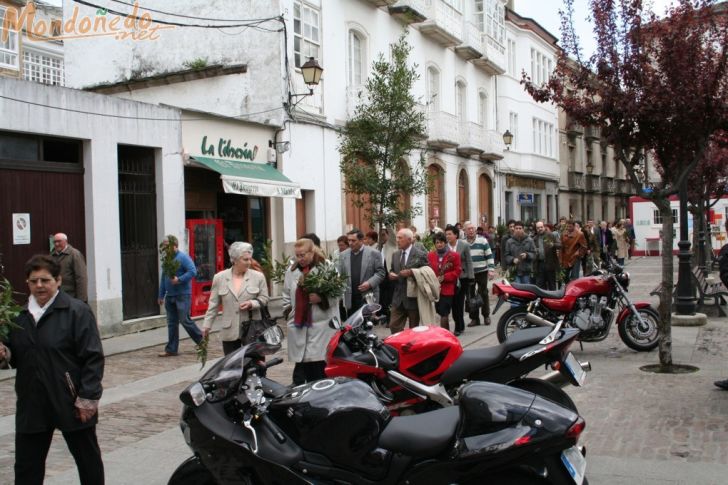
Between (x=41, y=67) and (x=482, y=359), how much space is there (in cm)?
2751

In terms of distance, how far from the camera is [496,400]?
362 cm

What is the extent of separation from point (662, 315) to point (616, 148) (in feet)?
7.05

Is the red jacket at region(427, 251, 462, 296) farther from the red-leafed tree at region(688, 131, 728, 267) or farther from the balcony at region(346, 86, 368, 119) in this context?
the red-leafed tree at region(688, 131, 728, 267)

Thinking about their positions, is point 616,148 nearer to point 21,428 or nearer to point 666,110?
point 666,110

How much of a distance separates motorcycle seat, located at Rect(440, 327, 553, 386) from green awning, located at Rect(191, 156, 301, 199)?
10.1m

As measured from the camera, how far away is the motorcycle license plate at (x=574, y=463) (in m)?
3.53

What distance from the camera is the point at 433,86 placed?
88.1ft

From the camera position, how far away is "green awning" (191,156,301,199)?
1529 cm

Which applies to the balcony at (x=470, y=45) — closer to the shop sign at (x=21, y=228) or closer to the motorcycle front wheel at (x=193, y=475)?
the shop sign at (x=21, y=228)

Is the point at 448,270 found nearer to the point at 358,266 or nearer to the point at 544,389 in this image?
the point at 358,266

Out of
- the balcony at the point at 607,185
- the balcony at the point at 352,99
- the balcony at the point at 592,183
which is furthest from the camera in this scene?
the balcony at the point at 607,185

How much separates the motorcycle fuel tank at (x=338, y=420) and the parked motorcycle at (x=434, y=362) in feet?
5.60

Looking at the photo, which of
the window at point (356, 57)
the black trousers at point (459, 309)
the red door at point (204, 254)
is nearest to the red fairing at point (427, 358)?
the black trousers at point (459, 309)

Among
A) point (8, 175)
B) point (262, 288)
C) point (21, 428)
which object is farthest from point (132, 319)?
point (21, 428)
